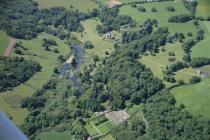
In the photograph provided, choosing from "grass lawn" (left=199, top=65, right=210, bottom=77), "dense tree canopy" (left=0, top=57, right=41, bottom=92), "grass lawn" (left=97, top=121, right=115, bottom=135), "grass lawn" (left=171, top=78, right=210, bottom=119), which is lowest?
"grass lawn" (left=97, top=121, right=115, bottom=135)

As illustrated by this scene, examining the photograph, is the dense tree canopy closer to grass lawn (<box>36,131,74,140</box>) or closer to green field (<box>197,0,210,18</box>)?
grass lawn (<box>36,131,74,140</box>)

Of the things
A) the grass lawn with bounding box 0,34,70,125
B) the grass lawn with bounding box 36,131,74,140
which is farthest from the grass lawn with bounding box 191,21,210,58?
the grass lawn with bounding box 36,131,74,140

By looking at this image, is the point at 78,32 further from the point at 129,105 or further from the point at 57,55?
the point at 129,105

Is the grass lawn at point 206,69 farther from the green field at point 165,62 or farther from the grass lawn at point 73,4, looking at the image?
the grass lawn at point 73,4

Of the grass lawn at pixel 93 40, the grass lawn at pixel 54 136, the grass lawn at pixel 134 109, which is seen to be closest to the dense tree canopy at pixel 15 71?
the grass lawn at pixel 93 40

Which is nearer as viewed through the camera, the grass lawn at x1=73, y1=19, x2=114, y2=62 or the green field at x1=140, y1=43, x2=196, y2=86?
the green field at x1=140, y1=43, x2=196, y2=86

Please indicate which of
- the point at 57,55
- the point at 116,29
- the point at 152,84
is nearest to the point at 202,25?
the point at 116,29
